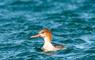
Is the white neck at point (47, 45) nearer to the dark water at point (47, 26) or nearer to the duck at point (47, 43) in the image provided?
the duck at point (47, 43)

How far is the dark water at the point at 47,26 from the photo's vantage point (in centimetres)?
2036

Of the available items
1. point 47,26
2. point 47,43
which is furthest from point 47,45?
point 47,26

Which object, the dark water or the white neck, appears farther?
the white neck

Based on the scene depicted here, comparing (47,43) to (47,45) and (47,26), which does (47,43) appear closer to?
(47,45)

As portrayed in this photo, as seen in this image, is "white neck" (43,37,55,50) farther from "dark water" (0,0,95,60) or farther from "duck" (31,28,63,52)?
"dark water" (0,0,95,60)

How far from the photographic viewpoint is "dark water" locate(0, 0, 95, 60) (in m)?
20.4

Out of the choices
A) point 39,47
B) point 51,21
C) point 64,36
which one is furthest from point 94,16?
point 39,47

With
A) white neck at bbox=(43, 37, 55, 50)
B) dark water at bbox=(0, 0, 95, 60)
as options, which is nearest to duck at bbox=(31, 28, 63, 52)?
white neck at bbox=(43, 37, 55, 50)

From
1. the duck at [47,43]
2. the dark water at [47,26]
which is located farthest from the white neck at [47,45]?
the dark water at [47,26]

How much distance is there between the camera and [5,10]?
2755 centimetres

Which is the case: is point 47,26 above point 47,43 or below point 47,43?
above

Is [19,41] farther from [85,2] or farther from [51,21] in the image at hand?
[85,2]

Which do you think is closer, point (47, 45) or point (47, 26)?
point (47, 45)

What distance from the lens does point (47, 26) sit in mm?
24469
